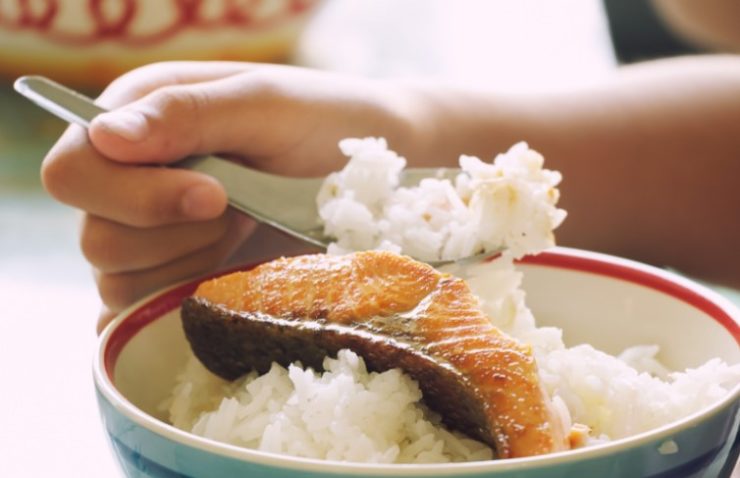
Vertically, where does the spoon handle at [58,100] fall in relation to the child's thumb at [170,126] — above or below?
above

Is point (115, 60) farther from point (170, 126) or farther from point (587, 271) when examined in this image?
point (587, 271)

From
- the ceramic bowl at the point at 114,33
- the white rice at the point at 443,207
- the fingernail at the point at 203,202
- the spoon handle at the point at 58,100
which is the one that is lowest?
the white rice at the point at 443,207

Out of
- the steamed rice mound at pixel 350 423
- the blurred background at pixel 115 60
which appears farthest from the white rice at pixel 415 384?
the blurred background at pixel 115 60

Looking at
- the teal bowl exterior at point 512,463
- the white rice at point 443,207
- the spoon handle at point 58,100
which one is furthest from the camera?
the spoon handle at point 58,100

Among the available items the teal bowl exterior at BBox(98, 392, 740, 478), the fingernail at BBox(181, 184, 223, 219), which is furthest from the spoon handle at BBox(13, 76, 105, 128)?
the teal bowl exterior at BBox(98, 392, 740, 478)

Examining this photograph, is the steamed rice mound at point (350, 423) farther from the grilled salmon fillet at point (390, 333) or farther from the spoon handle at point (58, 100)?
the spoon handle at point (58, 100)

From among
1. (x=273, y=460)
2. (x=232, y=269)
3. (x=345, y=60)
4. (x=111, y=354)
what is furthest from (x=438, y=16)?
(x=273, y=460)
